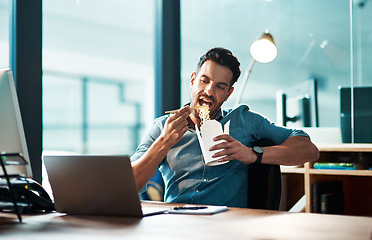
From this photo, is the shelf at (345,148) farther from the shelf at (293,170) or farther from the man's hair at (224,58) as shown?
the man's hair at (224,58)

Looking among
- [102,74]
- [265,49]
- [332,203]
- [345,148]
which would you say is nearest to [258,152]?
[345,148]

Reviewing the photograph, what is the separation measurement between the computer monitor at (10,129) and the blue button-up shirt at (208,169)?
66 centimetres

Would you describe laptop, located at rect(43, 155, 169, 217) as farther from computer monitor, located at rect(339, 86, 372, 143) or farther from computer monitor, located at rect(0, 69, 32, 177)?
computer monitor, located at rect(339, 86, 372, 143)

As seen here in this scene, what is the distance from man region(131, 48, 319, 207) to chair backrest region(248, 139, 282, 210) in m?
0.05

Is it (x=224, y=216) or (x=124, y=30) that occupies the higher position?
(x=124, y=30)

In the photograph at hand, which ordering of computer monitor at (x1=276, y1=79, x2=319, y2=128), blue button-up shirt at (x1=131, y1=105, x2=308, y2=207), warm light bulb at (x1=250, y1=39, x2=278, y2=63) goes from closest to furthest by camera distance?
blue button-up shirt at (x1=131, y1=105, x2=308, y2=207)
warm light bulb at (x1=250, y1=39, x2=278, y2=63)
computer monitor at (x1=276, y1=79, x2=319, y2=128)

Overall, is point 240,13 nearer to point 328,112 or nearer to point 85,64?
point 328,112

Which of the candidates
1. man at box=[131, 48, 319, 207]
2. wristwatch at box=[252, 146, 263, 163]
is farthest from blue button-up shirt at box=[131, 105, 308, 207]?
wristwatch at box=[252, 146, 263, 163]

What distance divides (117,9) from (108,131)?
4.34ft

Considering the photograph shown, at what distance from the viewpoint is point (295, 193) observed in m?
3.08

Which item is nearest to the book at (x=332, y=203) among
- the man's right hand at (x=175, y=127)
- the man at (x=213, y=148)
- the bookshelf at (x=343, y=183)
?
the bookshelf at (x=343, y=183)

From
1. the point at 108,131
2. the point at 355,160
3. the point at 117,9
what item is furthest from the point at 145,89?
the point at 355,160

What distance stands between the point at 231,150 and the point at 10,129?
0.81 metres

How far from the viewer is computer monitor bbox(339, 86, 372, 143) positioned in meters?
3.11
